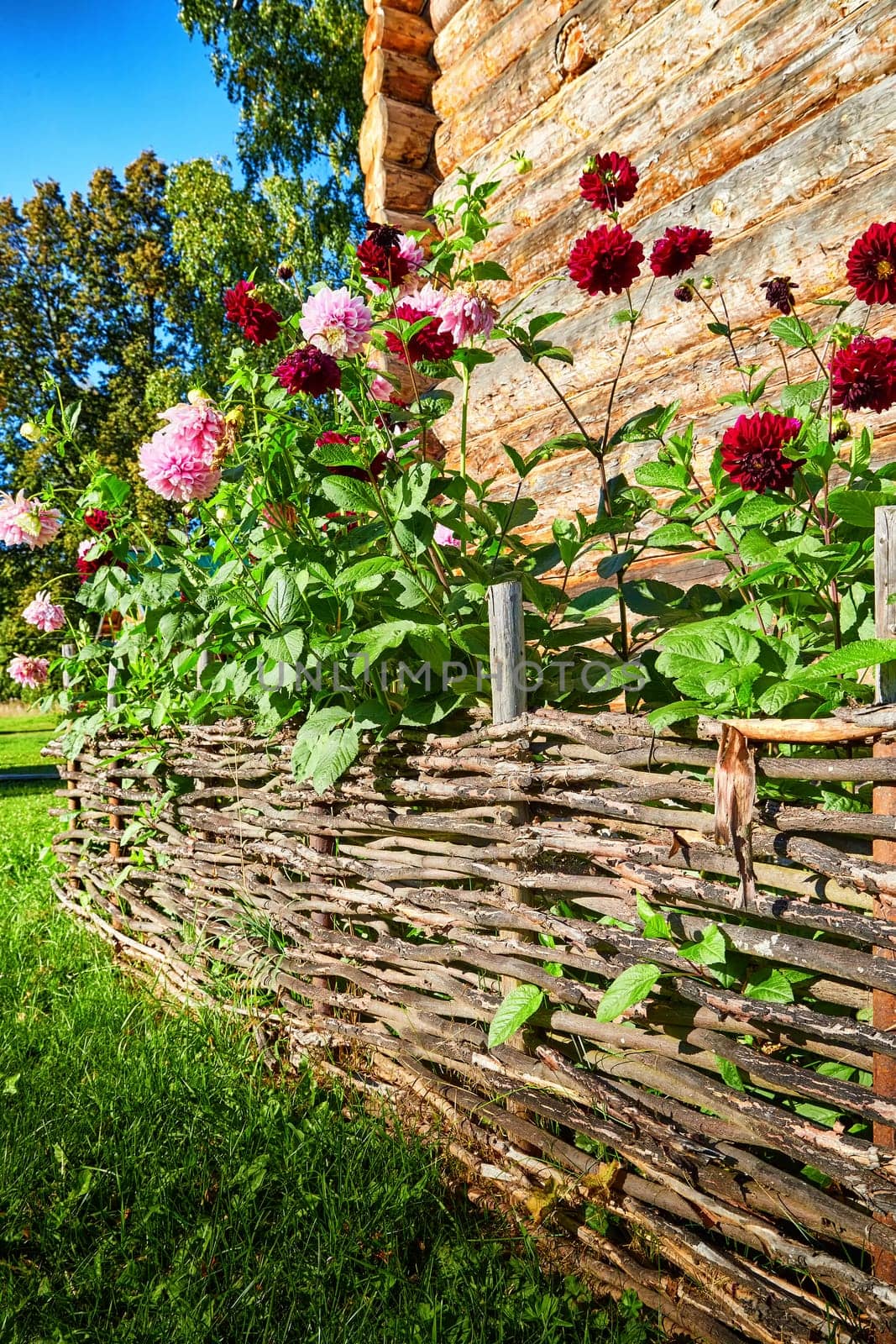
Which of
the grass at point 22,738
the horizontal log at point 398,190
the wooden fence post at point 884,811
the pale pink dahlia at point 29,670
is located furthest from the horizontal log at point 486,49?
the grass at point 22,738

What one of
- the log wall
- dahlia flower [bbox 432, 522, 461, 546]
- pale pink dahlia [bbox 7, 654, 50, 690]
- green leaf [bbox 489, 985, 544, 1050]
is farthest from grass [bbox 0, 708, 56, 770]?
green leaf [bbox 489, 985, 544, 1050]

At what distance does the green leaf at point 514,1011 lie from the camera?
1582 mm

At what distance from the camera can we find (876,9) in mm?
2275

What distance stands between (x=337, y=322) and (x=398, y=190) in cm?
276

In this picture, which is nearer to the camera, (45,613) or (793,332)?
(793,332)

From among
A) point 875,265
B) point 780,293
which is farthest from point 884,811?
point 780,293

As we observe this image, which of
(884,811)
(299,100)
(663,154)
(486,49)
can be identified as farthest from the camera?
(299,100)

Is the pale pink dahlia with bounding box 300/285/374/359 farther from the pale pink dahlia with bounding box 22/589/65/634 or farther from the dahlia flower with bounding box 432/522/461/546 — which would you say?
the pale pink dahlia with bounding box 22/589/65/634

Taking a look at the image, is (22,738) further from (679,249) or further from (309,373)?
(679,249)

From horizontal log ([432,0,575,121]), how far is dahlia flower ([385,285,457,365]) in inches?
92.6

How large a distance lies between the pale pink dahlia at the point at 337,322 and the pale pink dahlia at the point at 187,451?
0.37m

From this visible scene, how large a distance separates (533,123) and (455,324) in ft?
7.68

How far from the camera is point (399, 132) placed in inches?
161

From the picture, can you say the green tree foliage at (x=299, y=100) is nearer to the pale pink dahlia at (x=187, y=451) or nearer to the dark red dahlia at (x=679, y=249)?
the pale pink dahlia at (x=187, y=451)
